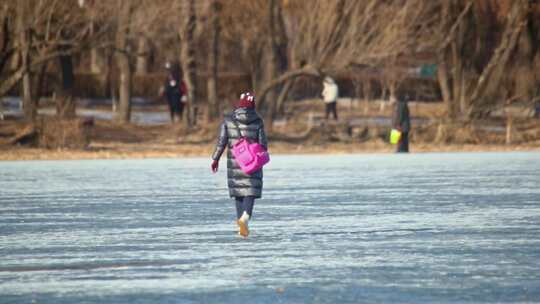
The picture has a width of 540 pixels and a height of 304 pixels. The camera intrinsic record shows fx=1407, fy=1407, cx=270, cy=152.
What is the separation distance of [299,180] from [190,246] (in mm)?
10611

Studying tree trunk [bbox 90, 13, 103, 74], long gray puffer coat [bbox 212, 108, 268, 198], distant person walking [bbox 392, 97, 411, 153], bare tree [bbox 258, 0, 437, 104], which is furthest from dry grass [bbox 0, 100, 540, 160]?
tree trunk [bbox 90, 13, 103, 74]

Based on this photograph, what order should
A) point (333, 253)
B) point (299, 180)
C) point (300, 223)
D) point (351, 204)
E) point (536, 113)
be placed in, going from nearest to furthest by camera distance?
1. point (333, 253)
2. point (300, 223)
3. point (351, 204)
4. point (299, 180)
5. point (536, 113)

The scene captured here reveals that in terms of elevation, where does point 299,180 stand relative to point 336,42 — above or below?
below

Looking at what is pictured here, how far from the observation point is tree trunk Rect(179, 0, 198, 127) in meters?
40.3

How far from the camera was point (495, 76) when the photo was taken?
141 ft

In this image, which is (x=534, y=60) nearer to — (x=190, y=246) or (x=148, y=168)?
(x=148, y=168)

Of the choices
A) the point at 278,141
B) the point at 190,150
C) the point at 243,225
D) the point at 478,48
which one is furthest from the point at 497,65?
the point at 243,225

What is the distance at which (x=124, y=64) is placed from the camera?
50.7m

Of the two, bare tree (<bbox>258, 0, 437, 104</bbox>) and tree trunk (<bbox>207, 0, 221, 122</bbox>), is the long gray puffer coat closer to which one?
bare tree (<bbox>258, 0, 437, 104</bbox>)

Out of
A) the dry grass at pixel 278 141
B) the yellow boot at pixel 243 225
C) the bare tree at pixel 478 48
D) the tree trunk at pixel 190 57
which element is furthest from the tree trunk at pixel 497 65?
the yellow boot at pixel 243 225

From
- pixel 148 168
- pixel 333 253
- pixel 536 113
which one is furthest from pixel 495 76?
pixel 333 253

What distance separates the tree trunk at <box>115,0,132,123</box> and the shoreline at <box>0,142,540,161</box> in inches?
114

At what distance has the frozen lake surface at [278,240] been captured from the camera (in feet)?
35.4

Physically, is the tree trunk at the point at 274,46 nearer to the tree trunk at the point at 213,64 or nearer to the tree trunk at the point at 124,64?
the tree trunk at the point at 213,64
